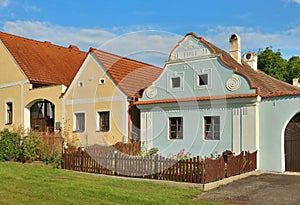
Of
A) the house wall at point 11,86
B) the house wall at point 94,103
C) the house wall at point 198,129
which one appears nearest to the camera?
the house wall at point 198,129

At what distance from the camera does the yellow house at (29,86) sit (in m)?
24.2

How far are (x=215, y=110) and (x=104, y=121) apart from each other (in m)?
7.14

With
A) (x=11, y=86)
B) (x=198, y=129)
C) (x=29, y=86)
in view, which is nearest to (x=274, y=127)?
(x=198, y=129)

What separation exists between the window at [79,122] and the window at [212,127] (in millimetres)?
8093

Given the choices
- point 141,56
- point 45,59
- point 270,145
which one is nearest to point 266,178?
point 270,145

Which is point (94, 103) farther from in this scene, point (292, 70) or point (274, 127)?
point (292, 70)

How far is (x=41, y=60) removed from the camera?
27.6 meters

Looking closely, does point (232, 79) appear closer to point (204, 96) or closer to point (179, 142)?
point (204, 96)

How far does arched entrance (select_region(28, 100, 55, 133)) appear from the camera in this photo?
2528cm

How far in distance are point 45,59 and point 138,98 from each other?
11.1m

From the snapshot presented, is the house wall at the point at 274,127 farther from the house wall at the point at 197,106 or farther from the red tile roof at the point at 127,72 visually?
the red tile roof at the point at 127,72

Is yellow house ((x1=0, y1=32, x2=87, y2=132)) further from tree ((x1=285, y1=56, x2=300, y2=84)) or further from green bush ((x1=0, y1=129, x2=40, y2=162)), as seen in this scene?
tree ((x1=285, y1=56, x2=300, y2=84))

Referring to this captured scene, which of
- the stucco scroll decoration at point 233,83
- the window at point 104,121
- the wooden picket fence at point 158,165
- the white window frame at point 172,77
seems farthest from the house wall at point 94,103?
the stucco scroll decoration at point 233,83

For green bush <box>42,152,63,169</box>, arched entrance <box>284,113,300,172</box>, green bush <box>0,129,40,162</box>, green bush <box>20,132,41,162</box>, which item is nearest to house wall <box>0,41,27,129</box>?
green bush <box>0,129,40,162</box>
